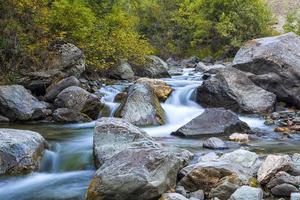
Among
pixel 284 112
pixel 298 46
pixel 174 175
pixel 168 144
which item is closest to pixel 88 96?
pixel 168 144

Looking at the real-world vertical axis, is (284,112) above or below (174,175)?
below

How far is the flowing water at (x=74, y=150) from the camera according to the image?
7.66 meters

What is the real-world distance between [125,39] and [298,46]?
743 centimetres

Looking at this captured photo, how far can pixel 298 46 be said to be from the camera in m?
17.0

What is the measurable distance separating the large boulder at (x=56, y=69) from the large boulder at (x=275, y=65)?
6019mm

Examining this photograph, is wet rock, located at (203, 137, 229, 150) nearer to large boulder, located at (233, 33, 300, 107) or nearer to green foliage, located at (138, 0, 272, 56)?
large boulder, located at (233, 33, 300, 107)

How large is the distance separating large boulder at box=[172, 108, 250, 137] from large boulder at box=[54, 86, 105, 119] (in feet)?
10.6

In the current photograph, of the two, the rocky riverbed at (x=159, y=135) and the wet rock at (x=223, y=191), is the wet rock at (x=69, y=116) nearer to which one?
the rocky riverbed at (x=159, y=135)

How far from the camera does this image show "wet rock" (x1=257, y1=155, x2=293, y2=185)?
23.2 feet

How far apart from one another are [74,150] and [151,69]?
12629mm

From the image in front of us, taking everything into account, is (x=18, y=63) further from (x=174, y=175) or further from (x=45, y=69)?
(x=174, y=175)

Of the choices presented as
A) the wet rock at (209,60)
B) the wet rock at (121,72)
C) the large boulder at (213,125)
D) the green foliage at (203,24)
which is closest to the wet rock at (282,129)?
the large boulder at (213,125)

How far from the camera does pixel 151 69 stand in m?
22.0

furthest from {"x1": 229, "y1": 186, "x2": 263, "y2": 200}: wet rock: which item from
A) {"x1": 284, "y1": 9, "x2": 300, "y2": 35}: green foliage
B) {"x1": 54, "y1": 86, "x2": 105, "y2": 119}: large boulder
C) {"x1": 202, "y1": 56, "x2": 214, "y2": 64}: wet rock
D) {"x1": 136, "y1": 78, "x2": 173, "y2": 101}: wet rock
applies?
{"x1": 284, "y1": 9, "x2": 300, "y2": 35}: green foliage
